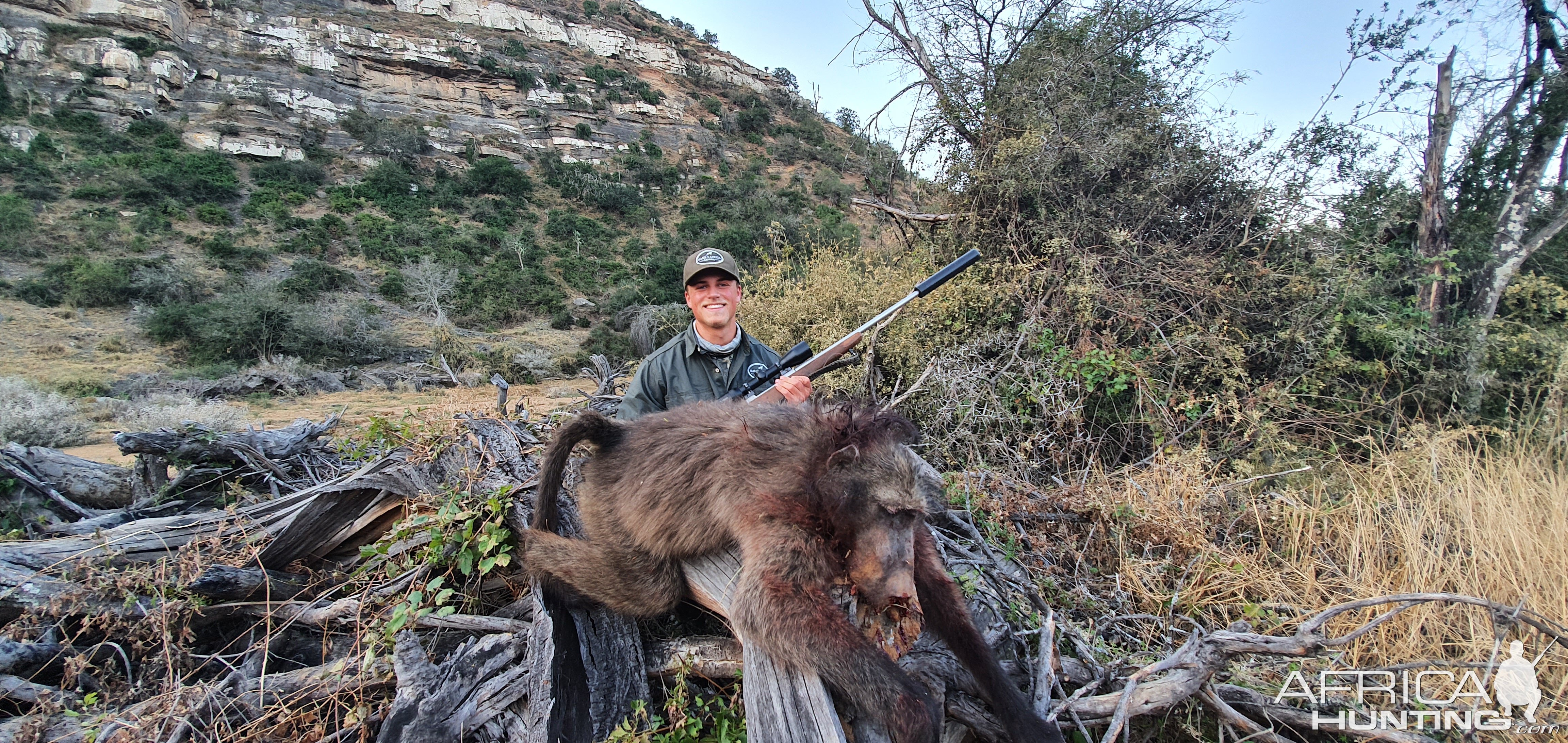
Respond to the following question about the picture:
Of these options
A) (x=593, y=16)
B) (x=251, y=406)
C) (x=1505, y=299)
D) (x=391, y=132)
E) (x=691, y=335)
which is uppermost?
(x=593, y=16)

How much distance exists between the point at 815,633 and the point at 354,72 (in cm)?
5061

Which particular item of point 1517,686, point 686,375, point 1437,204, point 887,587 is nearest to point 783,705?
point 887,587

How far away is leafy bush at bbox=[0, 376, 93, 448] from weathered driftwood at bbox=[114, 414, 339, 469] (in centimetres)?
601

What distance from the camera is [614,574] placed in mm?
2527

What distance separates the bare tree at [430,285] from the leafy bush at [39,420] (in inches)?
490

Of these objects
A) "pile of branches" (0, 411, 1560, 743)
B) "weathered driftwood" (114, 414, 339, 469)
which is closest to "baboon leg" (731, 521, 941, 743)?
"pile of branches" (0, 411, 1560, 743)

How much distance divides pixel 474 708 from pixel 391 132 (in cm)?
4251

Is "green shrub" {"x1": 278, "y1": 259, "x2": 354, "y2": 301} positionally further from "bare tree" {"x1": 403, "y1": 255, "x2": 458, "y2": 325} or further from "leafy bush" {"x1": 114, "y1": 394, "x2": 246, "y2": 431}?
"leafy bush" {"x1": 114, "y1": 394, "x2": 246, "y2": 431}

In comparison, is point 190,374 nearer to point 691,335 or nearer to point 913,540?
point 691,335

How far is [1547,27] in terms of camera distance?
570cm

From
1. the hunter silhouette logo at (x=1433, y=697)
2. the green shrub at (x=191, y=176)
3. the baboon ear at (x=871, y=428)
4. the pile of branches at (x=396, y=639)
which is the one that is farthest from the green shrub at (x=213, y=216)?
the hunter silhouette logo at (x=1433, y=697)

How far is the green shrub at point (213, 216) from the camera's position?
25.6 m

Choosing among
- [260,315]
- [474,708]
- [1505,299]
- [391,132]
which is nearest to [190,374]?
[260,315]

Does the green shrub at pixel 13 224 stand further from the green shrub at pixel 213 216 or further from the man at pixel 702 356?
the man at pixel 702 356
